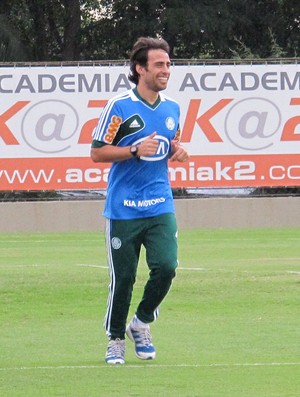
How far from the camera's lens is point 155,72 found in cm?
870

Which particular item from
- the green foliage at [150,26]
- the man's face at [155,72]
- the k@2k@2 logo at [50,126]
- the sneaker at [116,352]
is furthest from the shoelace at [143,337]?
the green foliage at [150,26]

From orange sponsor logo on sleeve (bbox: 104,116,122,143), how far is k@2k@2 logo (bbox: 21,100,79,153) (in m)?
20.3

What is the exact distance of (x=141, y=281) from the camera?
1570 cm

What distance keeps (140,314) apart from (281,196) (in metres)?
20.7

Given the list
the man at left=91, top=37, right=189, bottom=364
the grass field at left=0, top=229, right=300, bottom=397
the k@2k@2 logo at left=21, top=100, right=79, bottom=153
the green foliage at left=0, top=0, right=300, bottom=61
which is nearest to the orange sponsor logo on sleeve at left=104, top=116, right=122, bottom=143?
the man at left=91, top=37, right=189, bottom=364

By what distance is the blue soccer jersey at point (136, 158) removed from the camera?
8.63 metres

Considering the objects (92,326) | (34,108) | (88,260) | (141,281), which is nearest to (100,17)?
(34,108)

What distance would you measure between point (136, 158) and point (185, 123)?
20.6m

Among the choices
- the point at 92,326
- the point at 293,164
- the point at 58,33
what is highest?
the point at 58,33

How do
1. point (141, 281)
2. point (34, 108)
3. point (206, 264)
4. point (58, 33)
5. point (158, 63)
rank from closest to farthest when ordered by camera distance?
point (158, 63) < point (141, 281) < point (206, 264) < point (34, 108) < point (58, 33)

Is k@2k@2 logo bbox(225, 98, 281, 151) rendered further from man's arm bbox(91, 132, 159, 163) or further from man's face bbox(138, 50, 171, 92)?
man's arm bbox(91, 132, 159, 163)

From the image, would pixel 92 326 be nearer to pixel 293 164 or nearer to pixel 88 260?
pixel 88 260

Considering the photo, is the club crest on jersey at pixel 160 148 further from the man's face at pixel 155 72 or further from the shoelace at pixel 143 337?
A: the shoelace at pixel 143 337

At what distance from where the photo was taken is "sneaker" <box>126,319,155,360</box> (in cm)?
893
